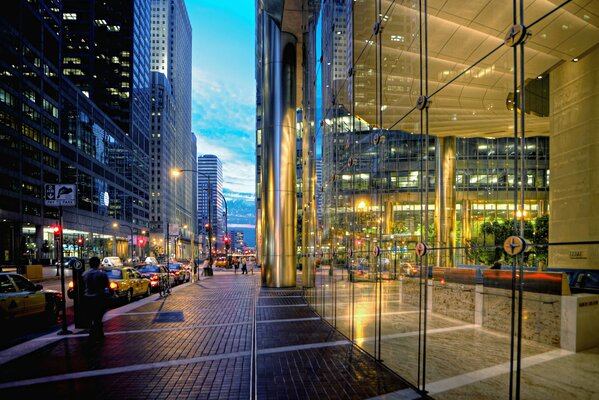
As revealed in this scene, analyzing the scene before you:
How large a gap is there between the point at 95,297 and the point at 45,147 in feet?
222

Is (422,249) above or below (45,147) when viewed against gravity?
below

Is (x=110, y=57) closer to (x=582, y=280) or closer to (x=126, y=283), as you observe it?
(x=126, y=283)

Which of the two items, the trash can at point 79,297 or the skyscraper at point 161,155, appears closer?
the trash can at point 79,297

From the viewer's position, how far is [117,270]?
18.6m

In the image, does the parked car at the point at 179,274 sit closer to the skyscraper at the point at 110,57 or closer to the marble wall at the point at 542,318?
the marble wall at the point at 542,318

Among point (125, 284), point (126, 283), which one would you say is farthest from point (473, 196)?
point (126, 283)

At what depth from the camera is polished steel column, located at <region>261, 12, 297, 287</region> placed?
936 inches

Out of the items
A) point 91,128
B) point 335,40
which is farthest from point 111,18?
point 335,40

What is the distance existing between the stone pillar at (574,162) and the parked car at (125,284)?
15913 mm

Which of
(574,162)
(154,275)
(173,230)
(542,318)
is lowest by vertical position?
(154,275)

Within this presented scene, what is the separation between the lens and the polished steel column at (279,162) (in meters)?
23.8

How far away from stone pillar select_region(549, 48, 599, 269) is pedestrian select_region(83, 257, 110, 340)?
9.58 meters

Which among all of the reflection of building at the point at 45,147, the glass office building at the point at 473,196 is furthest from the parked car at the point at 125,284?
the reflection of building at the point at 45,147

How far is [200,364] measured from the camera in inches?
301
